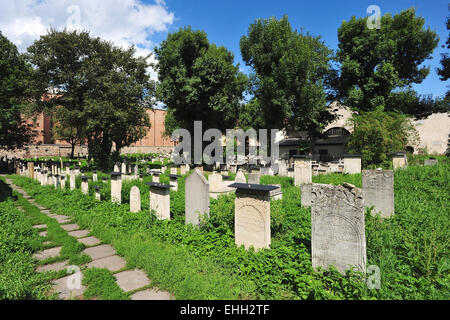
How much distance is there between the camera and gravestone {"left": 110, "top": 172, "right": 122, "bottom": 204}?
7.34 meters

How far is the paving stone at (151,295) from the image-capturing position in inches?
112

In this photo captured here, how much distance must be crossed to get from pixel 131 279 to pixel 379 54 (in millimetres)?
24149

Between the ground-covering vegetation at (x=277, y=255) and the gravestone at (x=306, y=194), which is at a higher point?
the gravestone at (x=306, y=194)

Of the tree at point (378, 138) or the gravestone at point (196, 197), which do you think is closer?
the gravestone at point (196, 197)

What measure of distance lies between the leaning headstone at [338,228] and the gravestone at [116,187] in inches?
246

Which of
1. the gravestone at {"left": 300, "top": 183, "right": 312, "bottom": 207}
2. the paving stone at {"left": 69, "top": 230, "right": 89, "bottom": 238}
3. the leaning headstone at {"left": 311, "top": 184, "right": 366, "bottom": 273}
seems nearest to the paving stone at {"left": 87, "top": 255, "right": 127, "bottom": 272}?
the paving stone at {"left": 69, "top": 230, "right": 89, "bottom": 238}

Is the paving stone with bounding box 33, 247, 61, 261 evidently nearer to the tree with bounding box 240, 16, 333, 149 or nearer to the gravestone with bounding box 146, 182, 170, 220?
the gravestone with bounding box 146, 182, 170, 220

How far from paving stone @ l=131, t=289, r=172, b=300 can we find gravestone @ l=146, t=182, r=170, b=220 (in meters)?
2.59

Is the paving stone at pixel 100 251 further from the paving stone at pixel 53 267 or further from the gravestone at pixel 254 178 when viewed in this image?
the gravestone at pixel 254 178

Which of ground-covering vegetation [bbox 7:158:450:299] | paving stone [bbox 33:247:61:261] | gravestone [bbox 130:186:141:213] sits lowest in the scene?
paving stone [bbox 33:247:61:261]

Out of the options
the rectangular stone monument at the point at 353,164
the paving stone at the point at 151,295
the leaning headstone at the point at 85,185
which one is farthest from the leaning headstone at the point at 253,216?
the rectangular stone monument at the point at 353,164

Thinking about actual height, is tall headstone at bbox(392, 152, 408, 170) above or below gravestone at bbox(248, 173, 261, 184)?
above

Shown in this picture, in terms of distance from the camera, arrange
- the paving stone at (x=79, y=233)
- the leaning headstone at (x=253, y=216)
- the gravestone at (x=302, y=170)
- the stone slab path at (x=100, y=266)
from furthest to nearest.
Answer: the gravestone at (x=302, y=170)
the paving stone at (x=79, y=233)
the leaning headstone at (x=253, y=216)
the stone slab path at (x=100, y=266)
